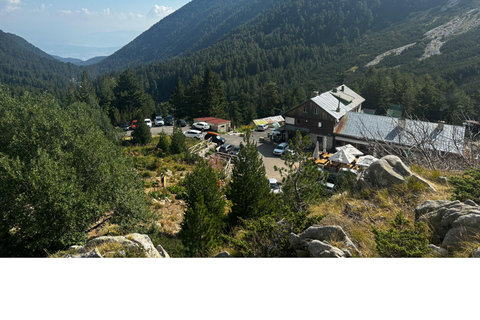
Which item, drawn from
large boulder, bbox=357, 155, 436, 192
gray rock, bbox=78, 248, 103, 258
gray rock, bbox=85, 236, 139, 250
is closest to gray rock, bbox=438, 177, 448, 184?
large boulder, bbox=357, 155, 436, 192

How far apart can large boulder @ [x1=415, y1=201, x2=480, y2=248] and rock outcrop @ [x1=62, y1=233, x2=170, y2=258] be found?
5.97m

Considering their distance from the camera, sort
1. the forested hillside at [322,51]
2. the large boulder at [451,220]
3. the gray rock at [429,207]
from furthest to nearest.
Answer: the forested hillside at [322,51] → the gray rock at [429,207] → the large boulder at [451,220]

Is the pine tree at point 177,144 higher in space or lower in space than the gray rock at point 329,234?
lower

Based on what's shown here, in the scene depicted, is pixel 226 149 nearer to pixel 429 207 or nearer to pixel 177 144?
pixel 177 144

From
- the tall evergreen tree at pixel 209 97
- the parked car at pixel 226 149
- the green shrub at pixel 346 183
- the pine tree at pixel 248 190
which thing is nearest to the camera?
the green shrub at pixel 346 183

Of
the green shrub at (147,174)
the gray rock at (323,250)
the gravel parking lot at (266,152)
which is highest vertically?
the gray rock at (323,250)

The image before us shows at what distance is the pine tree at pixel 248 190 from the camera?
1144cm

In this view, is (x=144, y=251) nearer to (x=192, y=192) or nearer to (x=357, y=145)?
(x=192, y=192)

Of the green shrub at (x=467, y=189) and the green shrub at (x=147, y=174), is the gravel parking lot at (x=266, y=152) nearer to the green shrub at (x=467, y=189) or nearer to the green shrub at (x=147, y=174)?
the green shrub at (x=147, y=174)

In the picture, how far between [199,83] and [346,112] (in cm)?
2870

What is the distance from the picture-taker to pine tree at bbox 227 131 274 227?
450 inches

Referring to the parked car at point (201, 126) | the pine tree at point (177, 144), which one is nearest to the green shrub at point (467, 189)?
the pine tree at point (177, 144)

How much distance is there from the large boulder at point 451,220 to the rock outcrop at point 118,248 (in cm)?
597

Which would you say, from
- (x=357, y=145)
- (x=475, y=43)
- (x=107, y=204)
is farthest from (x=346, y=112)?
(x=475, y=43)
